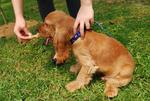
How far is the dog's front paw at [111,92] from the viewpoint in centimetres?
395

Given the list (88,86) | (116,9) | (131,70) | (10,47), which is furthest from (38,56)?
(116,9)

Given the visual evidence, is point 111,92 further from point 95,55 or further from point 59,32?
point 59,32

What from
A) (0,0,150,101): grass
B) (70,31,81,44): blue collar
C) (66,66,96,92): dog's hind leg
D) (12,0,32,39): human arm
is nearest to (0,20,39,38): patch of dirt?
(0,0,150,101): grass

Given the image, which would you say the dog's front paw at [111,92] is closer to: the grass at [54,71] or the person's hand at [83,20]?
the grass at [54,71]

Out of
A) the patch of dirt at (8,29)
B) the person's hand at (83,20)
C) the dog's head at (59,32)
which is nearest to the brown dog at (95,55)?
the dog's head at (59,32)

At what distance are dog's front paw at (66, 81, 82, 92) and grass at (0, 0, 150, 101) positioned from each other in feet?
0.16

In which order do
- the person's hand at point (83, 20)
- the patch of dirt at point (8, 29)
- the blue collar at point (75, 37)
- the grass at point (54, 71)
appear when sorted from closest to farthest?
the person's hand at point (83, 20), the blue collar at point (75, 37), the grass at point (54, 71), the patch of dirt at point (8, 29)

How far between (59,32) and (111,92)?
831 mm

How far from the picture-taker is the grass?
409cm

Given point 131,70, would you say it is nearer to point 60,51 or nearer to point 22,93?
point 60,51

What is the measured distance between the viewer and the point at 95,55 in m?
4.02

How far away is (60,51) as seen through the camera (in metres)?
3.93

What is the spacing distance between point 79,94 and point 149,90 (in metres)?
0.75

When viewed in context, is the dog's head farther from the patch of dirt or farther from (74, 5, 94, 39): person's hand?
the patch of dirt
